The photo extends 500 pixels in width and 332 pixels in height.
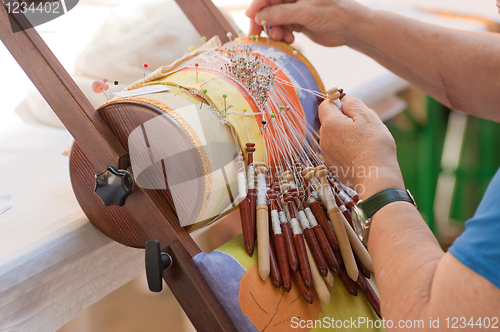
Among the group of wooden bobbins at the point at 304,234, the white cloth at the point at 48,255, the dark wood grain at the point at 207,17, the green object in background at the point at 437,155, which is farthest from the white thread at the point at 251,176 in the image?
the green object in background at the point at 437,155

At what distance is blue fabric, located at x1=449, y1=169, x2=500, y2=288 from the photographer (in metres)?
0.38

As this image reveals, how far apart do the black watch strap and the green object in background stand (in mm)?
1125

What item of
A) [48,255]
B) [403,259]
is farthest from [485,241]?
[48,255]

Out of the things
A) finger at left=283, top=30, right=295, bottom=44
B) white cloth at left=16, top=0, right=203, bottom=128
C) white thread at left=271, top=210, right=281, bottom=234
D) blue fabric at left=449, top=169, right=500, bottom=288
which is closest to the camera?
blue fabric at left=449, top=169, right=500, bottom=288

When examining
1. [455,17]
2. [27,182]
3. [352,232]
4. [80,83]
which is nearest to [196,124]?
[352,232]

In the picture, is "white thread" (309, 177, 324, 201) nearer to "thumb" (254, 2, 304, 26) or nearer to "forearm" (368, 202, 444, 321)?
"forearm" (368, 202, 444, 321)

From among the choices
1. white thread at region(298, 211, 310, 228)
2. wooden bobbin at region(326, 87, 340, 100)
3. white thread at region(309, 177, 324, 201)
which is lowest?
white thread at region(298, 211, 310, 228)

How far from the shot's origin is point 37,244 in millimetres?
690

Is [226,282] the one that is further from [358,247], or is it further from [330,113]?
[330,113]

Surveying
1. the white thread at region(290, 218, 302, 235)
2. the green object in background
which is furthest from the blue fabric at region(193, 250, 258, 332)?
the green object in background

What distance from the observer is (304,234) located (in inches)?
27.0

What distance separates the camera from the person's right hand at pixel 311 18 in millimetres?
918

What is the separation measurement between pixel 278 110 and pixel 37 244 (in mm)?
557

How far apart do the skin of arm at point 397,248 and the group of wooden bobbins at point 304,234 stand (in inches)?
3.3
